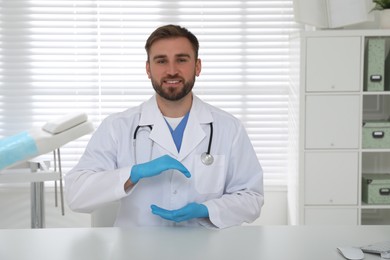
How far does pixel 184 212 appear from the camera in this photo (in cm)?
188

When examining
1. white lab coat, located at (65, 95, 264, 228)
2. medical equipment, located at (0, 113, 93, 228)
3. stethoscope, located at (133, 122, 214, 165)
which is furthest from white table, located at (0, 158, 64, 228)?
medical equipment, located at (0, 113, 93, 228)

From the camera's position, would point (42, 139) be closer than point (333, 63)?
Yes

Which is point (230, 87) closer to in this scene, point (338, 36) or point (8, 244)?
point (338, 36)

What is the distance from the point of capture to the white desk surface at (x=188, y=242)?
1.54m

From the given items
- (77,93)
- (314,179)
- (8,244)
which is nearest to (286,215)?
(314,179)

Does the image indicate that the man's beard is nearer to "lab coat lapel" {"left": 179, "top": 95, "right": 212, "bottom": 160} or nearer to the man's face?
the man's face

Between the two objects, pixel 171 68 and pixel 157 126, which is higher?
pixel 171 68

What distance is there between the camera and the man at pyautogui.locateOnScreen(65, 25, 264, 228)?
6.99 ft

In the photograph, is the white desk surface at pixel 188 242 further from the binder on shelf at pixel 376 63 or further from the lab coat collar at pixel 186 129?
the binder on shelf at pixel 376 63

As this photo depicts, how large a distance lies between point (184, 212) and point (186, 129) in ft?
1.33

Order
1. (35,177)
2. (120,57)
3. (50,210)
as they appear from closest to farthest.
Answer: (35,177), (120,57), (50,210)

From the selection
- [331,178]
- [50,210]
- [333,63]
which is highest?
[333,63]

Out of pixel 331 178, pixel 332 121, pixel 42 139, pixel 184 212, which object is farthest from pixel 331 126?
pixel 42 139

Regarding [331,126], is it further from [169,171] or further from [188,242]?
[188,242]
